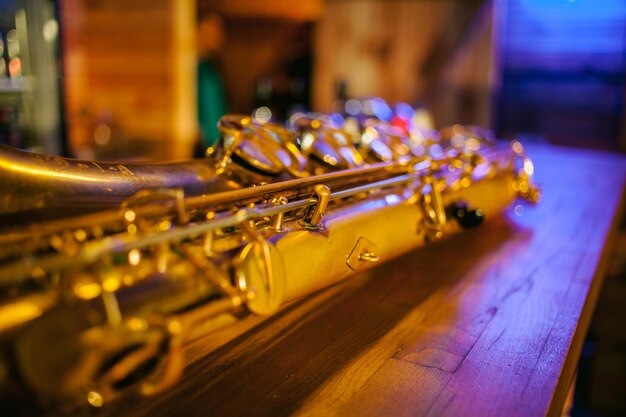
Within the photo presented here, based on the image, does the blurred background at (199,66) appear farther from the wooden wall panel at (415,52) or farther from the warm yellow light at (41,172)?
the warm yellow light at (41,172)

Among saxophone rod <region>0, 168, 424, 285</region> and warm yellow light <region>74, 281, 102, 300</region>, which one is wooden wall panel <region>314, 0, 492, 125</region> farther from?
warm yellow light <region>74, 281, 102, 300</region>

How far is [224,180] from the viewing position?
948mm

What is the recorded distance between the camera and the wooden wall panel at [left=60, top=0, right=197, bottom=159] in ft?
14.0

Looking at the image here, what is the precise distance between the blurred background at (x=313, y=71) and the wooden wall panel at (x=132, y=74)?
10 mm

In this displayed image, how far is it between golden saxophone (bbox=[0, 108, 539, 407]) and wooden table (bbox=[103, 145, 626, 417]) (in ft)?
0.29

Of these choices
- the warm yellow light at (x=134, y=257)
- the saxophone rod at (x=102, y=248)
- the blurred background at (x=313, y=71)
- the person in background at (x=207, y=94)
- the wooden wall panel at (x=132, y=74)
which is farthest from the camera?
the person in background at (x=207, y=94)

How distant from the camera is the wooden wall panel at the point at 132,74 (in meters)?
4.28

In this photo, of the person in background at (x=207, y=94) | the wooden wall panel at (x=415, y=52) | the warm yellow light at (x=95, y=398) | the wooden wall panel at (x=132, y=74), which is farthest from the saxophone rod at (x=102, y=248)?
the wooden wall panel at (x=415, y=52)

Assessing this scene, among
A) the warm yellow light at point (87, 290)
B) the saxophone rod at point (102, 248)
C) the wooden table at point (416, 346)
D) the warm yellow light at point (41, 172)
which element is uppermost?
the warm yellow light at point (41, 172)

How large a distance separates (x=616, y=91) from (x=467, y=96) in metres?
2.22

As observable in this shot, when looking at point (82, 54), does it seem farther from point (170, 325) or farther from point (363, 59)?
point (170, 325)

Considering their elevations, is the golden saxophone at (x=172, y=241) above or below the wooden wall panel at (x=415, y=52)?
below

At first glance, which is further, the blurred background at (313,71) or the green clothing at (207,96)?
the green clothing at (207,96)

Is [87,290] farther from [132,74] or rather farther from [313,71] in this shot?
[313,71]
